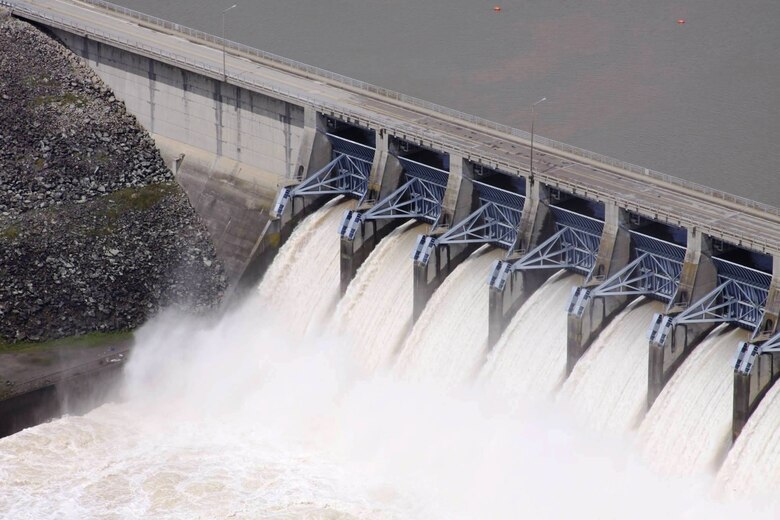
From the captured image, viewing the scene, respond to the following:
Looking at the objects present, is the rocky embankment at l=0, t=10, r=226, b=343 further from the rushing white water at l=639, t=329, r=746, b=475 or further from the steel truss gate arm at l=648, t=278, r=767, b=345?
the rushing white water at l=639, t=329, r=746, b=475

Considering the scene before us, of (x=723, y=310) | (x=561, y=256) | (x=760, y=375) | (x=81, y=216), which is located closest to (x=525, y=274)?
(x=561, y=256)

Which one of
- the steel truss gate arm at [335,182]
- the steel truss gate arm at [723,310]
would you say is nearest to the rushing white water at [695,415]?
the steel truss gate arm at [723,310]

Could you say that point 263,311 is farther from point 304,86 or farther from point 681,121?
point 681,121

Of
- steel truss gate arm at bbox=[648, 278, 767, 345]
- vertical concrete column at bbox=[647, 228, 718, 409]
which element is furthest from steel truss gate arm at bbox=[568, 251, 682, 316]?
steel truss gate arm at bbox=[648, 278, 767, 345]

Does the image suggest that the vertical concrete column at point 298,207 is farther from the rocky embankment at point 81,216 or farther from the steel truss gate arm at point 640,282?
the steel truss gate arm at point 640,282

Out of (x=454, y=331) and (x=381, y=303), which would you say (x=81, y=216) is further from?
(x=454, y=331)
